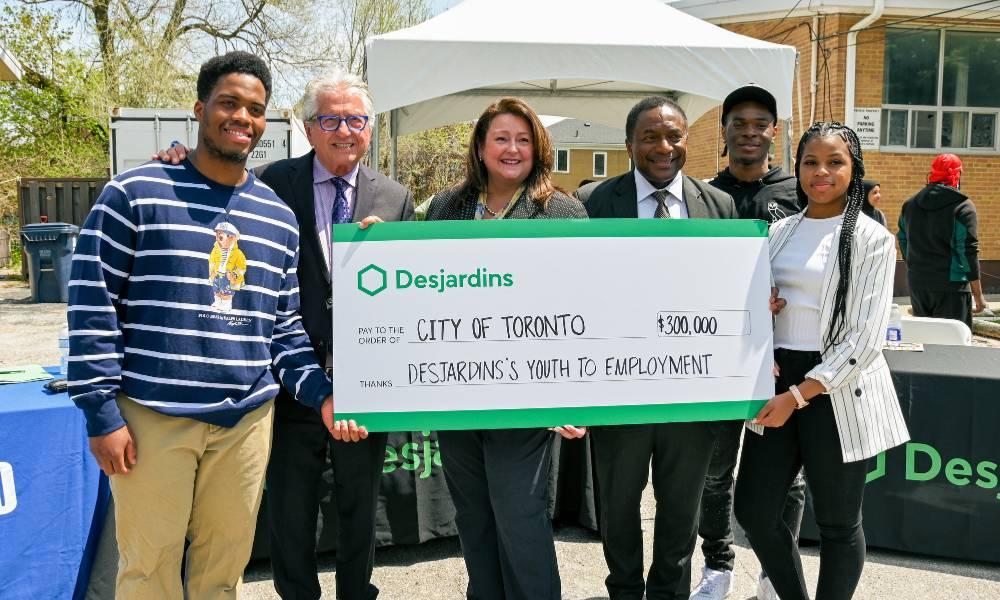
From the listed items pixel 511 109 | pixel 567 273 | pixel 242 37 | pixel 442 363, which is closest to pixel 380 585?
pixel 442 363

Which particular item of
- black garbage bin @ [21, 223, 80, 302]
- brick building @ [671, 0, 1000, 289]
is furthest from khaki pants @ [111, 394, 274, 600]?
black garbage bin @ [21, 223, 80, 302]

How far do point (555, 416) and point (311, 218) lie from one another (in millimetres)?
1120

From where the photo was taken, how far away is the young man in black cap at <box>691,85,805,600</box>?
10.2 feet

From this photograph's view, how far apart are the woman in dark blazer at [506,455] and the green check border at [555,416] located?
8cm

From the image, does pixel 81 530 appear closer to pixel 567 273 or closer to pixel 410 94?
pixel 567 273

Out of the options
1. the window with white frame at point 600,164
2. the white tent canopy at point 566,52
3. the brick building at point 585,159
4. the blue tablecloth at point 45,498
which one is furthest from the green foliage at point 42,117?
the window with white frame at point 600,164

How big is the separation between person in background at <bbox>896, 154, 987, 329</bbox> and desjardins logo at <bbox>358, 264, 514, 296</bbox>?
17.0 ft

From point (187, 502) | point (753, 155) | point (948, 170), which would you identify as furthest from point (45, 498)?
point (948, 170)

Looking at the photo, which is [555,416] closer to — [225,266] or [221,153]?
[225,266]

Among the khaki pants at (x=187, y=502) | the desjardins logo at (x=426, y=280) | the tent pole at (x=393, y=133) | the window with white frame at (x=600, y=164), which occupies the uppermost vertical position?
the window with white frame at (x=600, y=164)

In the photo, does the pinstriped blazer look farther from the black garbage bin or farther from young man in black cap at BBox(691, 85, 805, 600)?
the black garbage bin

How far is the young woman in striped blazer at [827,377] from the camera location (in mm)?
2406

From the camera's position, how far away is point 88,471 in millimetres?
2807

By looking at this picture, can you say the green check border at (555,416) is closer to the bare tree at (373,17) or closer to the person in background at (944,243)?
the person in background at (944,243)
